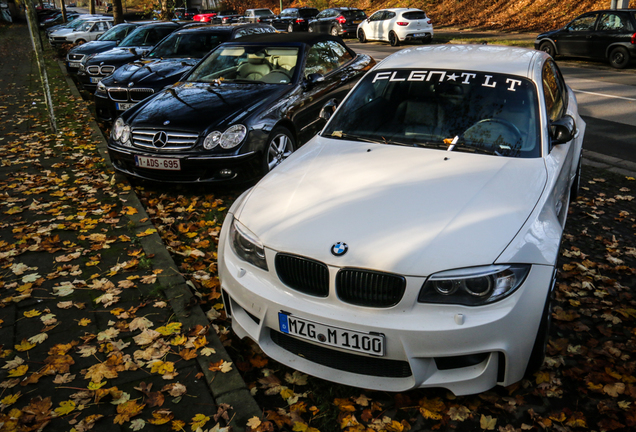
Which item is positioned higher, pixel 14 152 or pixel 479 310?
pixel 479 310

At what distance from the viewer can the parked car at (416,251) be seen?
2480 mm

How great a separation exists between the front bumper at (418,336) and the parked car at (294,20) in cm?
3193

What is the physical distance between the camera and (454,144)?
360 cm

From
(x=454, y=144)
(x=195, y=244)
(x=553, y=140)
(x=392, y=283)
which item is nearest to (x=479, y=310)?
(x=392, y=283)

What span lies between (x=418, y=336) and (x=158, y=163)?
3.98 m

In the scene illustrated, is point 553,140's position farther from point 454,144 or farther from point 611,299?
point 611,299

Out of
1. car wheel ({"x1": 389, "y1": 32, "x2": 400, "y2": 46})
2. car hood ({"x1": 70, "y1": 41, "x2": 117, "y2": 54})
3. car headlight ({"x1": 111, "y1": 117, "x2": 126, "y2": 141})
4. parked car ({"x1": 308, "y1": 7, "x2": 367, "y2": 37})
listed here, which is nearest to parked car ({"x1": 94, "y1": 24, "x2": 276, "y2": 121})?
car headlight ({"x1": 111, "y1": 117, "x2": 126, "y2": 141})

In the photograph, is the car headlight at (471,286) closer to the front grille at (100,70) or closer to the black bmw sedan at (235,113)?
the black bmw sedan at (235,113)

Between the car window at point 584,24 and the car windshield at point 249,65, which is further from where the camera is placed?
the car window at point 584,24

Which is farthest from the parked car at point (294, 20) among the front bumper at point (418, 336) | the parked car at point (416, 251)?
the front bumper at point (418, 336)

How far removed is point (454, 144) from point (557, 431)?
1892 millimetres

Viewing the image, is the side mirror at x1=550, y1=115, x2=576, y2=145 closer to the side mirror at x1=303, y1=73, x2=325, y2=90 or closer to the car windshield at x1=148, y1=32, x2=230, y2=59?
the side mirror at x1=303, y1=73, x2=325, y2=90

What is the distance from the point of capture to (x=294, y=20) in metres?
32.7

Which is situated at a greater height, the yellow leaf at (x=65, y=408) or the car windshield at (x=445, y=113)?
the car windshield at (x=445, y=113)
